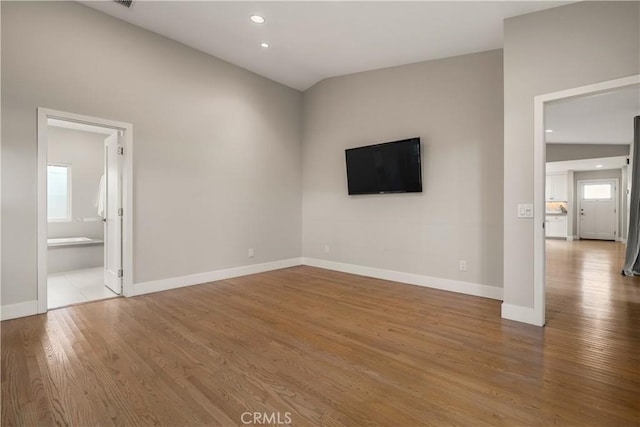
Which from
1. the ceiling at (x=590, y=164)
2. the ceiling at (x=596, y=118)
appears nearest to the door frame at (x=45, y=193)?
the ceiling at (x=596, y=118)

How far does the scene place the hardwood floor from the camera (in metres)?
1.64

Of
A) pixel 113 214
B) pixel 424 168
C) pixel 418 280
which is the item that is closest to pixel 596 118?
pixel 424 168

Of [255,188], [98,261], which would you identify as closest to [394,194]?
[255,188]

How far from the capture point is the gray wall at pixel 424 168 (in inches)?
150

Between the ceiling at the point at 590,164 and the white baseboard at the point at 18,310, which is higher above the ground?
the ceiling at the point at 590,164

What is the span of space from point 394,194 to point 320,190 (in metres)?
1.54

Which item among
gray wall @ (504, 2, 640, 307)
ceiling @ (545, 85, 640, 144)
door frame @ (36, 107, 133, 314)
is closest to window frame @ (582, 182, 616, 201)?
ceiling @ (545, 85, 640, 144)

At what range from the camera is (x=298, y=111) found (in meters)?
5.95

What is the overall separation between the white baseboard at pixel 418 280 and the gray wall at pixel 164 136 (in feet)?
2.99

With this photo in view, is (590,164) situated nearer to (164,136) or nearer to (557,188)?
(557,188)

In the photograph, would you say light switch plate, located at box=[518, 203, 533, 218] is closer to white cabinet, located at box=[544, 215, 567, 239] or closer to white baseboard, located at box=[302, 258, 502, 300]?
white baseboard, located at box=[302, 258, 502, 300]

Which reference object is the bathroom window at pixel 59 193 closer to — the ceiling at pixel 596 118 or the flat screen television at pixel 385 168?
the flat screen television at pixel 385 168

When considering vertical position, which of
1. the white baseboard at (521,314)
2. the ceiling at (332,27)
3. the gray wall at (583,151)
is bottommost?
the white baseboard at (521,314)

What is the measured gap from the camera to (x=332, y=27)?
357 centimetres
